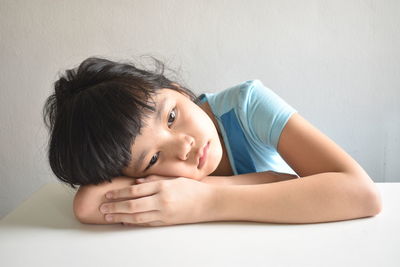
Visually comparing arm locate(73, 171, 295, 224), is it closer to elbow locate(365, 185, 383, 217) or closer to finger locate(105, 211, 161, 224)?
finger locate(105, 211, 161, 224)

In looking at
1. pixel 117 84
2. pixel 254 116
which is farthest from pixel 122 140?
pixel 254 116

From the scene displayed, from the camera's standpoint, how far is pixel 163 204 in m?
0.55

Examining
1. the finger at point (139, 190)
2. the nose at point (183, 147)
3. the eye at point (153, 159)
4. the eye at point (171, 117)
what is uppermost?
the eye at point (171, 117)

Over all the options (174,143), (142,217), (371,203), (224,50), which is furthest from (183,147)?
(224,50)

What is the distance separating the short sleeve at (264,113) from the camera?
68cm

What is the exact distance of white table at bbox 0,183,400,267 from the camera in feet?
1.46

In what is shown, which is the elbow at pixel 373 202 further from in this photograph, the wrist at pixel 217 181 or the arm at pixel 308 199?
the wrist at pixel 217 181

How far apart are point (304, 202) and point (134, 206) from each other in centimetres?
23

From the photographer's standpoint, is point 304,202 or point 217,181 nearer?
point 304,202

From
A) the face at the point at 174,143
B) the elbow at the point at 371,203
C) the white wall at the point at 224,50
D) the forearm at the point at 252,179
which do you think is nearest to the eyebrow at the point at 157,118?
the face at the point at 174,143

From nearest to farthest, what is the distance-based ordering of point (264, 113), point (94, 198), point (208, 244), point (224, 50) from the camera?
point (208, 244) < point (94, 198) < point (264, 113) < point (224, 50)

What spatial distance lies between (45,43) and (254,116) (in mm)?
716

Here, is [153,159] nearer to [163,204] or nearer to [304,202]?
[163,204]

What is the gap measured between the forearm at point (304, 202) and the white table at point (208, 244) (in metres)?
0.01
